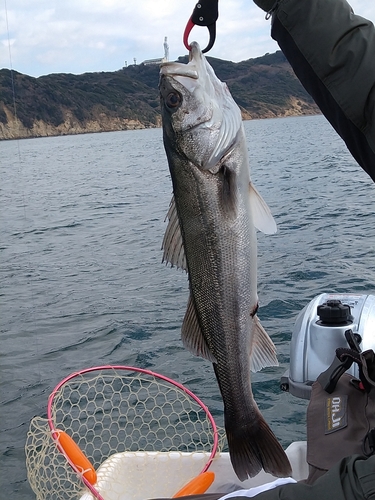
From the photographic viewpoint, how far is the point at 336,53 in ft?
7.01

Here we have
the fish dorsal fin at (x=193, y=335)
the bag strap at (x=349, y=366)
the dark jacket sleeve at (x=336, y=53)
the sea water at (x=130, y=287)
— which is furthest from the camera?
the sea water at (x=130, y=287)

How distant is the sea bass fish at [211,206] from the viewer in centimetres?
224

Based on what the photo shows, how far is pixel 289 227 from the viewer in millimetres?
15328

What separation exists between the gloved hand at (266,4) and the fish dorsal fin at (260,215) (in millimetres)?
635

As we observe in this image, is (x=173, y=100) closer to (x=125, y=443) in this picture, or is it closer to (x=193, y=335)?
(x=193, y=335)

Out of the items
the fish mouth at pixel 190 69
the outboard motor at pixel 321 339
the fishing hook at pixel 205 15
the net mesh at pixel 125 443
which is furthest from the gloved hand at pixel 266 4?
the net mesh at pixel 125 443

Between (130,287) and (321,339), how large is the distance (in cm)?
769

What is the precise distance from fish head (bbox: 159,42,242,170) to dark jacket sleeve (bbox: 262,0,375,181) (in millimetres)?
304

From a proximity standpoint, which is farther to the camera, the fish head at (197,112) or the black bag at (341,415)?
the black bag at (341,415)

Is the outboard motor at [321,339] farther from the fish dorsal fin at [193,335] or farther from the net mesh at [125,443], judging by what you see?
the fish dorsal fin at [193,335]

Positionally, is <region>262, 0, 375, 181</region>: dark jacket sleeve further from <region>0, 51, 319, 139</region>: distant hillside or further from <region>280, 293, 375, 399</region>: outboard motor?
<region>0, 51, 319, 139</region>: distant hillside

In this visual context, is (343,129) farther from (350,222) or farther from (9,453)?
(350,222)

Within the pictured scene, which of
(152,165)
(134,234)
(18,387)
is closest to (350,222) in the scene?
(134,234)

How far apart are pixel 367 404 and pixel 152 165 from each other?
37145 mm
